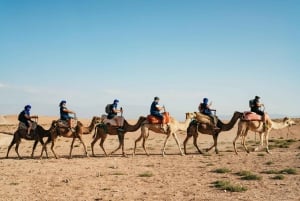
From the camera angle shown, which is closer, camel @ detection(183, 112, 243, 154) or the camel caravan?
the camel caravan

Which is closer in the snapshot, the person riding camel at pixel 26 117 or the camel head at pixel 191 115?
the person riding camel at pixel 26 117

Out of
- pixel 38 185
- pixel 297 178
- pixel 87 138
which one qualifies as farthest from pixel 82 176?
pixel 87 138

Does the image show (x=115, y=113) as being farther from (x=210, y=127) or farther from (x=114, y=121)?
(x=210, y=127)

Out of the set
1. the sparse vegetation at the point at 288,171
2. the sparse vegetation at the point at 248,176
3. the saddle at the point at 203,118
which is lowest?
the sparse vegetation at the point at 248,176

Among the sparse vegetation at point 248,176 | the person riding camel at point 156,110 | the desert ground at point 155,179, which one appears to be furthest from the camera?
the person riding camel at point 156,110

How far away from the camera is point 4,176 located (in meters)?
14.5

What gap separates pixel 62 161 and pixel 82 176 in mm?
4785

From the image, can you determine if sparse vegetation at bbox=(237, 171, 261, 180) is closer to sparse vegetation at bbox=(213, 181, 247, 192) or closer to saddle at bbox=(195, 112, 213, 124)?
sparse vegetation at bbox=(213, 181, 247, 192)

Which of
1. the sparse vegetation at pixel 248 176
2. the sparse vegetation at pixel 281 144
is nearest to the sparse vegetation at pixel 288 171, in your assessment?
the sparse vegetation at pixel 248 176

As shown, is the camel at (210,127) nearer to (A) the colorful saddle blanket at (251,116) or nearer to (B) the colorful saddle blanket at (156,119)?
(A) the colorful saddle blanket at (251,116)

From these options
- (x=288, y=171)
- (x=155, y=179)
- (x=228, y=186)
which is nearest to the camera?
(x=228, y=186)

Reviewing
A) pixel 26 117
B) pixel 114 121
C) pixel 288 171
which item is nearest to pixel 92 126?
pixel 114 121

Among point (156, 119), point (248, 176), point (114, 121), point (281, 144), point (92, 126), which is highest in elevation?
point (156, 119)

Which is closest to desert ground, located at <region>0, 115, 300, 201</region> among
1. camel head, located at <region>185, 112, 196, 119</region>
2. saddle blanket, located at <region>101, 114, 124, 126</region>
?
saddle blanket, located at <region>101, 114, 124, 126</region>
